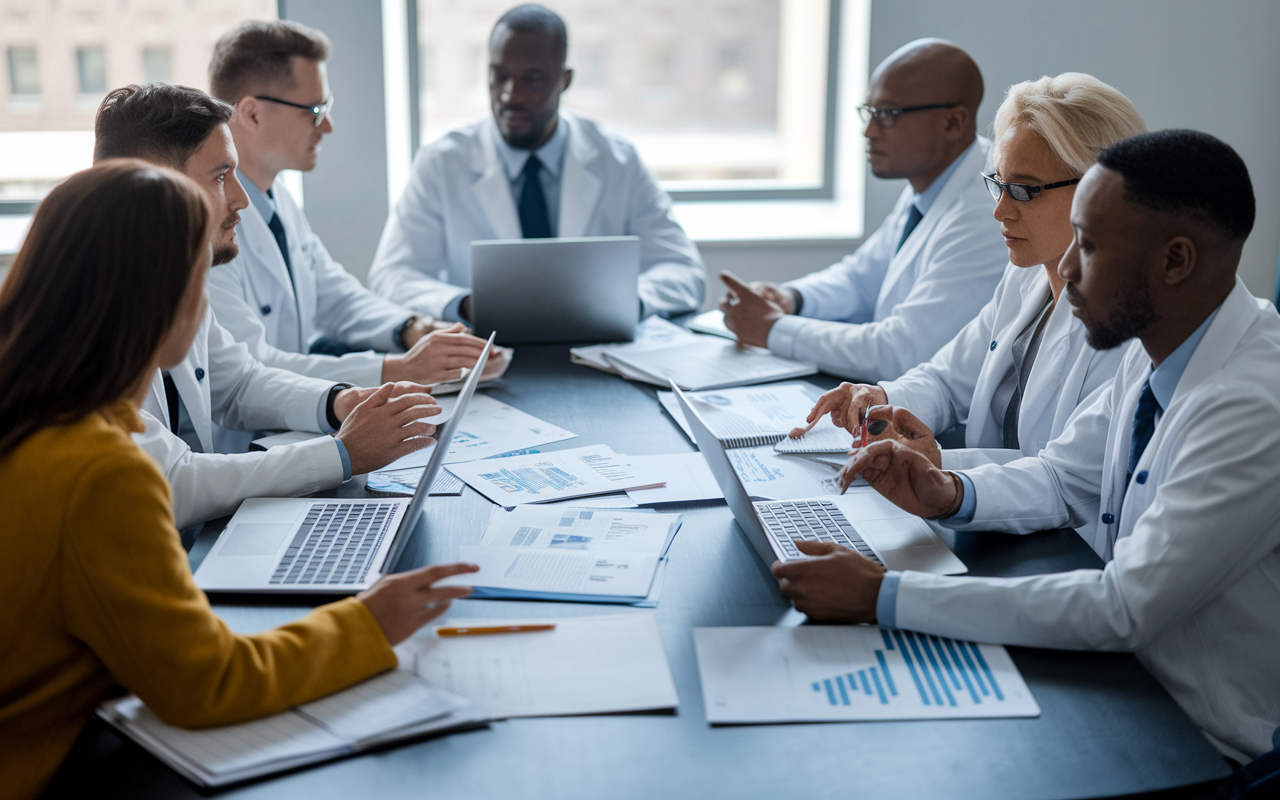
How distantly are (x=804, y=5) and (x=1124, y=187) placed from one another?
3.55 metres

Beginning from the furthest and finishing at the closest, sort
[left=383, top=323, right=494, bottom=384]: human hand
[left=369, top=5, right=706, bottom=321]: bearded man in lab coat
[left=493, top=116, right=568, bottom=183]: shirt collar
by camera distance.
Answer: [left=493, top=116, right=568, bottom=183]: shirt collar, [left=369, top=5, right=706, bottom=321]: bearded man in lab coat, [left=383, top=323, right=494, bottom=384]: human hand

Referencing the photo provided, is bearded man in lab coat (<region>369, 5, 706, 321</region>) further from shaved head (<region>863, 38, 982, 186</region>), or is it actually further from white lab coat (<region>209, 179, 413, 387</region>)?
shaved head (<region>863, 38, 982, 186</region>)

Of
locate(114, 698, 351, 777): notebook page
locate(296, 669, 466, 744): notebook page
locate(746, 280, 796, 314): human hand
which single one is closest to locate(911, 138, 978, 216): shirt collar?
locate(746, 280, 796, 314): human hand

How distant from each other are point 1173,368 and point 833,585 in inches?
22.1

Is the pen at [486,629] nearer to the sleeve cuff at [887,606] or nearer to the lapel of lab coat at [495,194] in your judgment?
the sleeve cuff at [887,606]

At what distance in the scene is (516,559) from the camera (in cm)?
134

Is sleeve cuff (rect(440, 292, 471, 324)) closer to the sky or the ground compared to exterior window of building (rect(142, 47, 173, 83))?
closer to the ground

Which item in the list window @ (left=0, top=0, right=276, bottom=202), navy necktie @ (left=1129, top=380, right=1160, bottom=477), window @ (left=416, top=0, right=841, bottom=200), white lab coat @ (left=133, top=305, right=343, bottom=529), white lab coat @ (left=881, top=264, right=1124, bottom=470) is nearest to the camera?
navy necktie @ (left=1129, top=380, right=1160, bottom=477)

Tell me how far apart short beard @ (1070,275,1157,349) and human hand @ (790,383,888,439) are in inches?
23.7

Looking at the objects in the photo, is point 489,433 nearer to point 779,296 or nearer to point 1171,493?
point 1171,493

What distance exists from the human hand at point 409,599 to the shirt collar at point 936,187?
201 centimetres

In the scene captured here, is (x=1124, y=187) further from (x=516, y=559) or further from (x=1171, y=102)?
(x=1171, y=102)

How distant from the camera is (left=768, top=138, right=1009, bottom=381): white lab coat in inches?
93.8

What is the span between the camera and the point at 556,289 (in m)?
2.47
